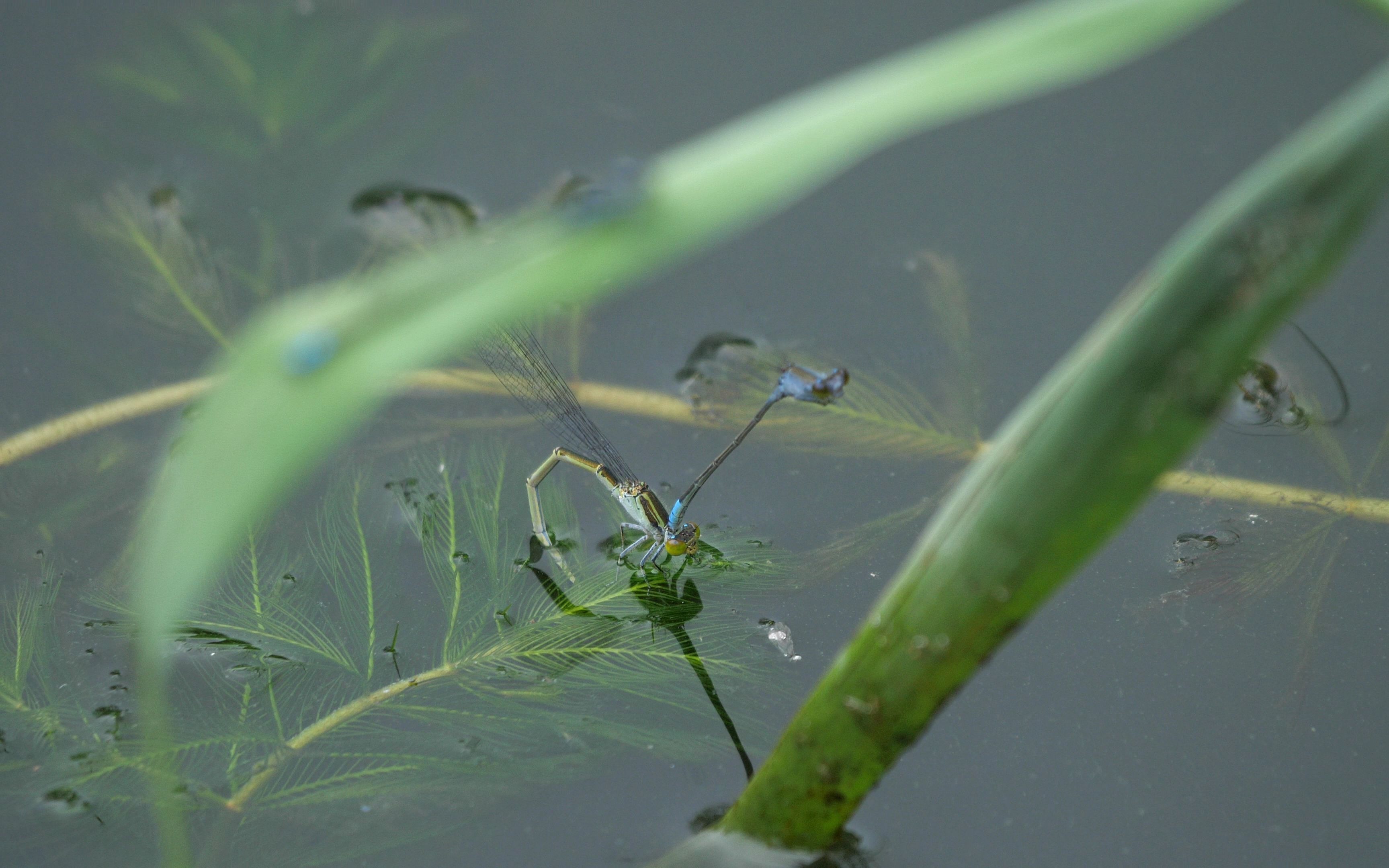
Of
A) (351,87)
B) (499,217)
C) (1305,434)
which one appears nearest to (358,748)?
(499,217)

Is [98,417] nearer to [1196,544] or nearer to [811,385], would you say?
[811,385]

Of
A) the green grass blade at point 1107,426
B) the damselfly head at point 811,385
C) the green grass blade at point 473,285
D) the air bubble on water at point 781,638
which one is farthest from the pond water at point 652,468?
the green grass blade at point 473,285

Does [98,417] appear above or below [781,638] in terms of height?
above

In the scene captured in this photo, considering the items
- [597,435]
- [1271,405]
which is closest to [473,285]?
[597,435]

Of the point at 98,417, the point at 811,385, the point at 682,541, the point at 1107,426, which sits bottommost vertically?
the point at 1107,426

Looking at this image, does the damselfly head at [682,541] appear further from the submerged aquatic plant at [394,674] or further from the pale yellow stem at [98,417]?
the pale yellow stem at [98,417]

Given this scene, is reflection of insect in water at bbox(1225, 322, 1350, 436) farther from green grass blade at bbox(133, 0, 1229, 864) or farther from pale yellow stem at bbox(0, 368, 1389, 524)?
green grass blade at bbox(133, 0, 1229, 864)

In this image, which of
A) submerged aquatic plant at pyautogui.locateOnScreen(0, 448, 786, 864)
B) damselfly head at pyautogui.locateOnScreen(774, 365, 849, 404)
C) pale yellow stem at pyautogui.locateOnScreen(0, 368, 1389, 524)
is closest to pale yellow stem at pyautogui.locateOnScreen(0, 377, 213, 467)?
pale yellow stem at pyautogui.locateOnScreen(0, 368, 1389, 524)
